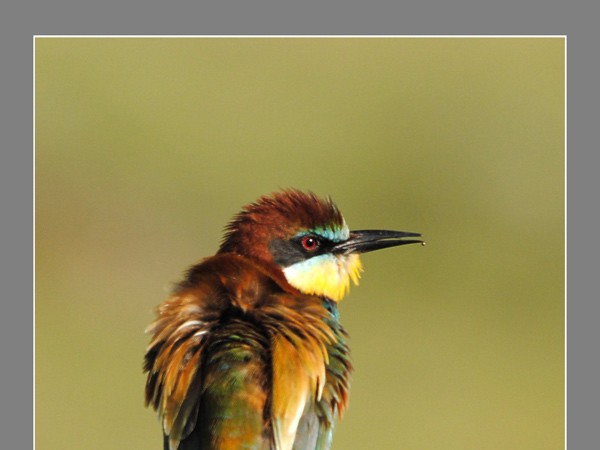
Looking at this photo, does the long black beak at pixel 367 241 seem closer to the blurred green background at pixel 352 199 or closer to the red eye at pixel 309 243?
the red eye at pixel 309 243

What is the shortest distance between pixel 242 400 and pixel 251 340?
174 millimetres

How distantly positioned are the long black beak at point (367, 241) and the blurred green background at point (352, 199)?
109 centimetres

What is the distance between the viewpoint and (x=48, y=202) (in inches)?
192

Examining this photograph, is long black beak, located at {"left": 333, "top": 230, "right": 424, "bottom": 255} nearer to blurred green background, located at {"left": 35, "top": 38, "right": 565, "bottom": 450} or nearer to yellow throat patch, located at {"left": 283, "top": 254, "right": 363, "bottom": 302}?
yellow throat patch, located at {"left": 283, "top": 254, "right": 363, "bottom": 302}

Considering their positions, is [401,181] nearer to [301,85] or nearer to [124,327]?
[301,85]

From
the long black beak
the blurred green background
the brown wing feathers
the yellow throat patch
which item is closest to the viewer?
the brown wing feathers

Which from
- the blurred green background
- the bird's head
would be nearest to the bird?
the bird's head

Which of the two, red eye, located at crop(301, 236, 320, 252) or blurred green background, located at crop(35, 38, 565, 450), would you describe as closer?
red eye, located at crop(301, 236, 320, 252)

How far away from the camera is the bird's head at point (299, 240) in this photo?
3549mm

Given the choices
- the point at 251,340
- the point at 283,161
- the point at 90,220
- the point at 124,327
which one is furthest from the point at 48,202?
the point at 251,340

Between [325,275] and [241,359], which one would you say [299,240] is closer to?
[325,275]

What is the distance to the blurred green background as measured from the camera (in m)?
4.69

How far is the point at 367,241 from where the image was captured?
12.2ft

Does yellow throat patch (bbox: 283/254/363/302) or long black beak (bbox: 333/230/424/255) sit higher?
long black beak (bbox: 333/230/424/255)
